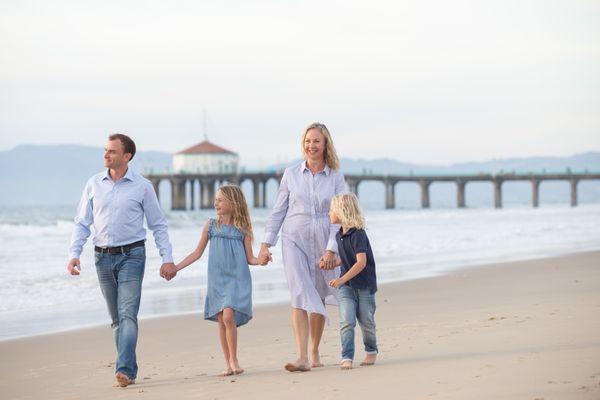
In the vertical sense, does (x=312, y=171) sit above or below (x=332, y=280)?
above

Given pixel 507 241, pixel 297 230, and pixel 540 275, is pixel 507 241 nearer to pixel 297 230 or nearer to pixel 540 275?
pixel 540 275

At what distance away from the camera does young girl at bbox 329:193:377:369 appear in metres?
6.10

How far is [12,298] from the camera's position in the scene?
12430mm

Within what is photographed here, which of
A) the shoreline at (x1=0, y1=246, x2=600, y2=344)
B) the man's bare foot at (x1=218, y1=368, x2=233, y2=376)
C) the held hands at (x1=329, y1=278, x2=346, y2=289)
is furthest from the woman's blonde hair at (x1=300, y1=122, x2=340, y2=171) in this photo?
the shoreline at (x1=0, y1=246, x2=600, y2=344)

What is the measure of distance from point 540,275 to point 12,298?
6.79 metres

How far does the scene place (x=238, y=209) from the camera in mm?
6324

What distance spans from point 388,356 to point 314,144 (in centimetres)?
149

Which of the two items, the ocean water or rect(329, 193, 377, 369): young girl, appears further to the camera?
the ocean water

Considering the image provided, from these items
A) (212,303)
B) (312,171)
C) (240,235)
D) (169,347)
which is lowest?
(169,347)

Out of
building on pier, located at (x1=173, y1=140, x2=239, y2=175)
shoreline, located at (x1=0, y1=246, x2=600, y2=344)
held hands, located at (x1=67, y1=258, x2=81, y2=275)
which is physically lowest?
shoreline, located at (x1=0, y1=246, x2=600, y2=344)

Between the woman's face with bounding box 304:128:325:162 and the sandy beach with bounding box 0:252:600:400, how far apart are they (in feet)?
4.39

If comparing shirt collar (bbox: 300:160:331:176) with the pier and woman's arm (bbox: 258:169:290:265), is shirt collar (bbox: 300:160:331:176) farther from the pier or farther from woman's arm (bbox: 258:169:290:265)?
the pier

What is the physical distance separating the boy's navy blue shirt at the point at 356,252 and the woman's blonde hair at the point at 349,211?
67 millimetres

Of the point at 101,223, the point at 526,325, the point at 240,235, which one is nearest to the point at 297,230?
the point at 240,235
